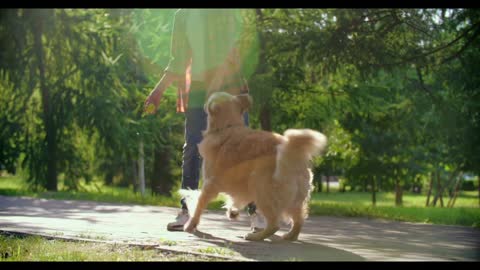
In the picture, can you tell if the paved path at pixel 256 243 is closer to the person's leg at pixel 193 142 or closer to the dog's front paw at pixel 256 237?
the dog's front paw at pixel 256 237

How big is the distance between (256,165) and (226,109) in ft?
1.70

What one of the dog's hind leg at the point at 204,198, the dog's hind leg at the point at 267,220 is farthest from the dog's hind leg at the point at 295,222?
the dog's hind leg at the point at 204,198

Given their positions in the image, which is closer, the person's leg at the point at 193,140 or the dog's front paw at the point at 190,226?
the dog's front paw at the point at 190,226

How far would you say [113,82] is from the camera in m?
16.2

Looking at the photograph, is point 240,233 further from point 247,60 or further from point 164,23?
point 164,23

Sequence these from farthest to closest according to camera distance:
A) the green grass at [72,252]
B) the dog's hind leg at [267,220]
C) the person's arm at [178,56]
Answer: the person's arm at [178,56] < the dog's hind leg at [267,220] < the green grass at [72,252]

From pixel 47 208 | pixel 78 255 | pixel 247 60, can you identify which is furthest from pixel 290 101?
pixel 78 255

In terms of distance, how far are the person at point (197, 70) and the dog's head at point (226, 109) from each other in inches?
27.5

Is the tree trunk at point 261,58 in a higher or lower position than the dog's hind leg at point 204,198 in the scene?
higher

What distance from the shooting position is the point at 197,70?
238 inches

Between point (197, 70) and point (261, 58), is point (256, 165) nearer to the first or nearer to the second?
point (197, 70)

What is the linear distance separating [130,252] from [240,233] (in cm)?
165

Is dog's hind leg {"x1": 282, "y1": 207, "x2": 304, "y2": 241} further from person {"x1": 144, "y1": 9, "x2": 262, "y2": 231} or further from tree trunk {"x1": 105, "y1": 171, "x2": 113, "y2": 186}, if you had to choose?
tree trunk {"x1": 105, "y1": 171, "x2": 113, "y2": 186}

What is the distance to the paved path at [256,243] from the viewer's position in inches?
172
